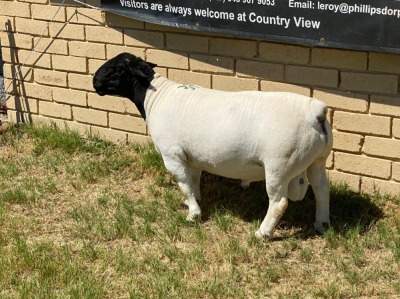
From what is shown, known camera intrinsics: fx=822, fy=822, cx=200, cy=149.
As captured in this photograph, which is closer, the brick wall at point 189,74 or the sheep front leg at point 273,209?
the sheep front leg at point 273,209

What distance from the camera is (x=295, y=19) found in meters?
5.97

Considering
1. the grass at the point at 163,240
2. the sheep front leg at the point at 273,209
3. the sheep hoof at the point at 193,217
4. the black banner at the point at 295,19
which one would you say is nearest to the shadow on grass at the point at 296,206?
the grass at the point at 163,240

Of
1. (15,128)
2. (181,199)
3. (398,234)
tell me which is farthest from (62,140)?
(398,234)

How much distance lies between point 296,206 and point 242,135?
95 centimetres

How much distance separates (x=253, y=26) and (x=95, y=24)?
1721 mm

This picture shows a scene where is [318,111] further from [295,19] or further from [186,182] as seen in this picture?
[186,182]

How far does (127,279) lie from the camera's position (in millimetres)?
5113

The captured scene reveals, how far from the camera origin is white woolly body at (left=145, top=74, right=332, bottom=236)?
529 cm

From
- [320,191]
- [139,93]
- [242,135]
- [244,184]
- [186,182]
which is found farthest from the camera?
[244,184]

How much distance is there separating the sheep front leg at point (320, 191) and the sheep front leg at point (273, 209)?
32 cm

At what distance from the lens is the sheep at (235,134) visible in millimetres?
5305

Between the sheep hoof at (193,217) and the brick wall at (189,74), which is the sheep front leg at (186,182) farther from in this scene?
the brick wall at (189,74)

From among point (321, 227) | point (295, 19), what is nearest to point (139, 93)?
point (295, 19)

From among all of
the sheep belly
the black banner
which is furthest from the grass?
the black banner
